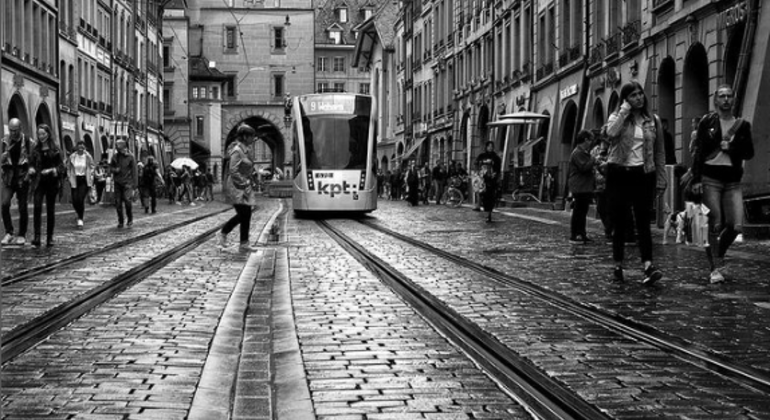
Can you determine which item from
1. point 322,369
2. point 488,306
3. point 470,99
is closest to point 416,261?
point 488,306

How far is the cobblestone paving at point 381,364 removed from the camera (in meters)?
4.69

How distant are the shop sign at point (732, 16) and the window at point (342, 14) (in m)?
97.5

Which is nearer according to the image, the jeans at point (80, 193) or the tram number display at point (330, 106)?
the jeans at point (80, 193)

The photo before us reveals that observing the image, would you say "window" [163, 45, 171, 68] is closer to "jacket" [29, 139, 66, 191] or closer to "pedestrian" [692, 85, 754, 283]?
"jacket" [29, 139, 66, 191]

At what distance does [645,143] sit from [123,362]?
5570 millimetres

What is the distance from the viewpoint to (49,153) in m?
15.7

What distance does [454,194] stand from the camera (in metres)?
42.3

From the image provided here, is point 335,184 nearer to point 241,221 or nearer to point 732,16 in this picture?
point 732,16

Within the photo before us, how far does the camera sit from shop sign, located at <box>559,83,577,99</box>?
118 feet

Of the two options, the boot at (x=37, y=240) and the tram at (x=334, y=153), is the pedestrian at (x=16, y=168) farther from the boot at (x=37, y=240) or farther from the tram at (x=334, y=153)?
the tram at (x=334, y=153)

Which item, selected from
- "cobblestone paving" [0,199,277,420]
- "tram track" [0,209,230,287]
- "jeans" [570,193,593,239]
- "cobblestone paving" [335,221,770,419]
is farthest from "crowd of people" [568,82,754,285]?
"jeans" [570,193,593,239]

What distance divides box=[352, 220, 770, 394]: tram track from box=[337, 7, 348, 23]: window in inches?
4297

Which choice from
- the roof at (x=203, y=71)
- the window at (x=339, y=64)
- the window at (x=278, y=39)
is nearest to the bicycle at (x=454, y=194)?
the roof at (x=203, y=71)

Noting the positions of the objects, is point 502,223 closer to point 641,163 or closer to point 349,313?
point 641,163
